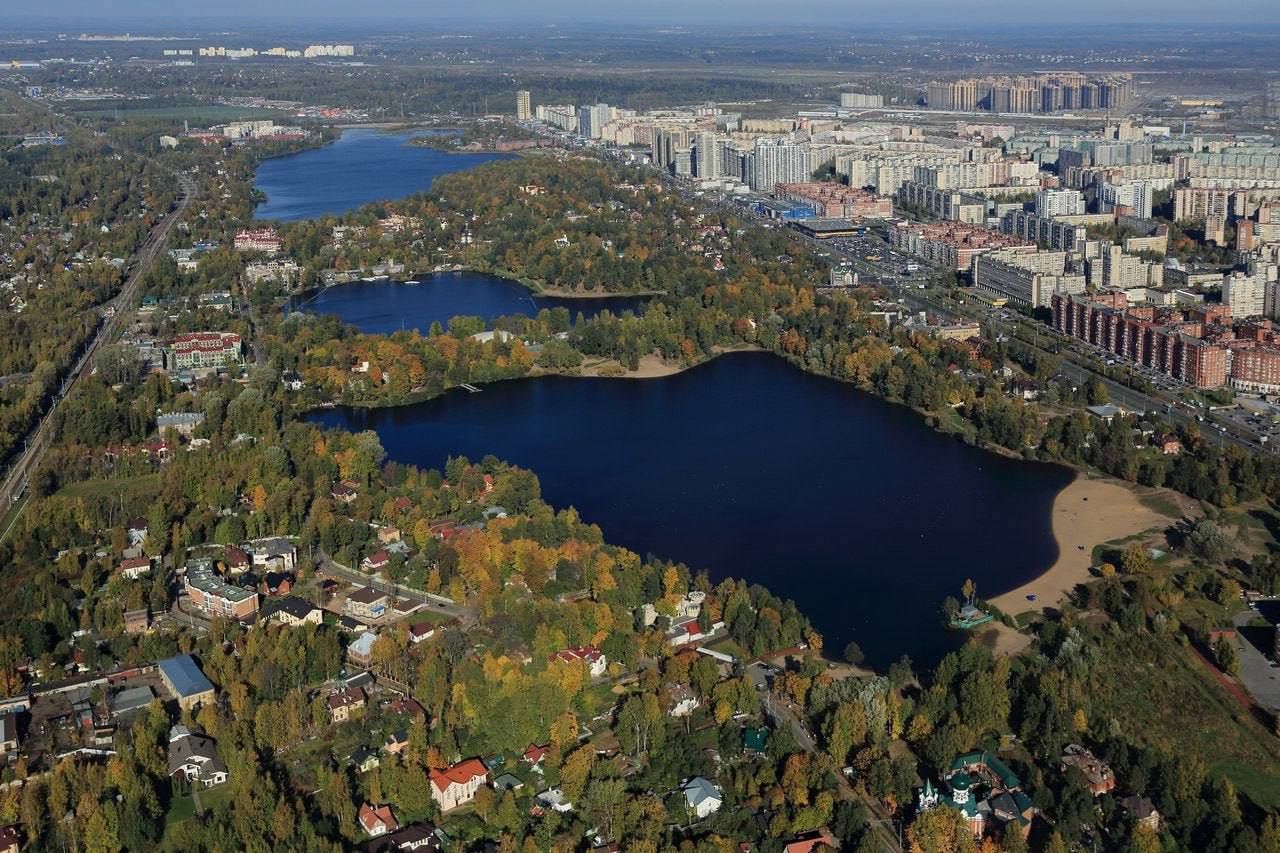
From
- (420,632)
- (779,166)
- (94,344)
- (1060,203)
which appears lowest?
(420,632)

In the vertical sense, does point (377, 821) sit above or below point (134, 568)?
below

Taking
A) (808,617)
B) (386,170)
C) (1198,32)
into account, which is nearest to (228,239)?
(386,170)

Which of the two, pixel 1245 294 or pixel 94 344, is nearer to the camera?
pixel 1245 294

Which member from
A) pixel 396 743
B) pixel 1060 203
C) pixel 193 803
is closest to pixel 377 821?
pixel 396 743

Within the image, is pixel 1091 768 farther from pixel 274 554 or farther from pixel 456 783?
pixel 274 554

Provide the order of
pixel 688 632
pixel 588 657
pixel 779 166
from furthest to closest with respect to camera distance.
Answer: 1. pixel 779 166
2. pixel 688 632
3. pixel 588 657

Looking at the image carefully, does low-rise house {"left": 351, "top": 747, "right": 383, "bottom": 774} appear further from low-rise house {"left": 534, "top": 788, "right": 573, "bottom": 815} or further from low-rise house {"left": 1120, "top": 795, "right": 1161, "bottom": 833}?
low-rise house {"left": 1120, "top": 795, "right": 1161, "bottom": 833}

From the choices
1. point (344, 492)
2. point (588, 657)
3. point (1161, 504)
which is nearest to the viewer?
point (588, 657)

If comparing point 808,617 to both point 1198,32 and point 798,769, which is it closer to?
point 798,769
